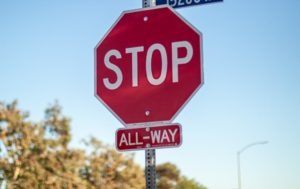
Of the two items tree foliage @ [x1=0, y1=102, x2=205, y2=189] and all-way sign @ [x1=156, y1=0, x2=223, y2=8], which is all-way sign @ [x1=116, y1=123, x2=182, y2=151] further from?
tree foliage @ [x1=0, y1=102, x2=205, y2=189]

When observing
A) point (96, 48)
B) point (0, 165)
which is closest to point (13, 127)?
point (0, 165)

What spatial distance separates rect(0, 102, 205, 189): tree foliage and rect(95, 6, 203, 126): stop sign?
3031 centimetres

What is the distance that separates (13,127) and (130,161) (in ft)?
45.8

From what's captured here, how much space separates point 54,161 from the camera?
35.8 metres

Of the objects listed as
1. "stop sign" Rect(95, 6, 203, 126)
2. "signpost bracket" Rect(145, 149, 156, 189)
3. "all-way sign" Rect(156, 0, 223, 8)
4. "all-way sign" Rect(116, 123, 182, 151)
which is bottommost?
"signpost bracket" Rect(145, 149, 156, 189)

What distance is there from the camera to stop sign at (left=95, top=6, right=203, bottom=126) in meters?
3.53

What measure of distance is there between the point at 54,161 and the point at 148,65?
109 feet

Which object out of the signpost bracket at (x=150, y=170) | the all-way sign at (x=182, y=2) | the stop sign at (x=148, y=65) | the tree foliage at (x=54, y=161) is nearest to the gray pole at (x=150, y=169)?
the signpost bracket at (x=150, y=170)

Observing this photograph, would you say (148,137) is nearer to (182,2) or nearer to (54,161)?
(182,2)

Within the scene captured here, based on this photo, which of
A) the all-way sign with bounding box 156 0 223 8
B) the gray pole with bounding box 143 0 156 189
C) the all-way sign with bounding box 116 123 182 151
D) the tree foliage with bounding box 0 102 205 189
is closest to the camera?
the all-way sign with bounding box 116 123 182 151

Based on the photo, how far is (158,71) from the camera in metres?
3.59

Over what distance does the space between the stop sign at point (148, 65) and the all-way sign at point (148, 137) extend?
7 cm

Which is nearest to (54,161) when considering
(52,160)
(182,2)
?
(52,160)

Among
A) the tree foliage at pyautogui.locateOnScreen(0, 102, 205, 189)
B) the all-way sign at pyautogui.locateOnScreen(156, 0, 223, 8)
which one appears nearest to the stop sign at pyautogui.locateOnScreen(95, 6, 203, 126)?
the all-way sign at pyautogui.locateOnScreen(156, 0, 223, 8)
